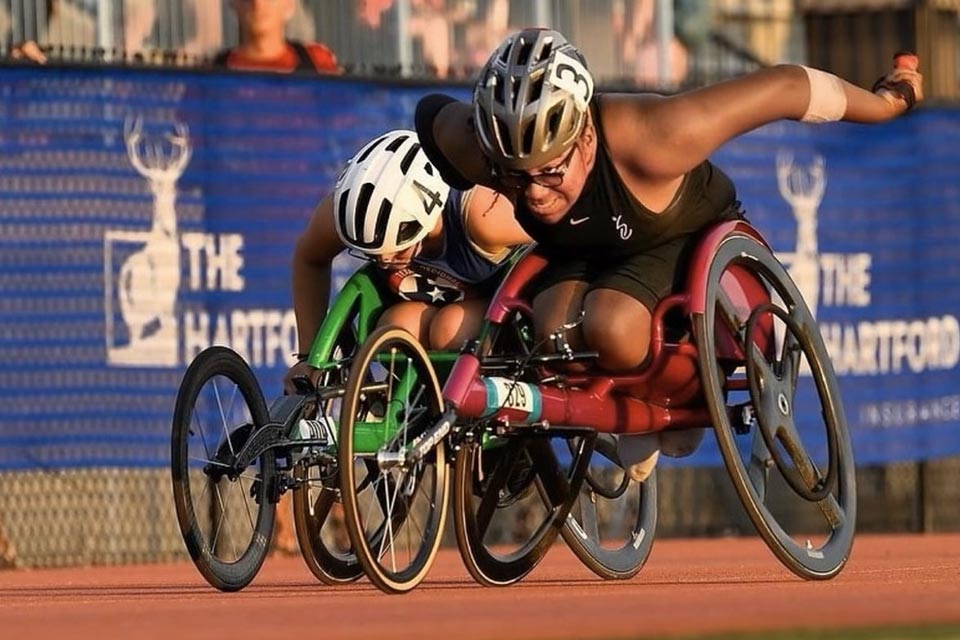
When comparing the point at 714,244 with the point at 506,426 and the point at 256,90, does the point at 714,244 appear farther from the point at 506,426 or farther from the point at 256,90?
the point at 256,90

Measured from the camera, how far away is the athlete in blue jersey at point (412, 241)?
8.37m

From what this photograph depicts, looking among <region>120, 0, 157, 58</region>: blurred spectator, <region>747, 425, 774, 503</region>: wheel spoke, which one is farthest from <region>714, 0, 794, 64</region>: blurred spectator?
<region>747, 425, 774, 503</region>: wheel spoke

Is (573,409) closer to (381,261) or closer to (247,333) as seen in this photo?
(381,261)

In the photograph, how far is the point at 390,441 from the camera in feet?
24.6

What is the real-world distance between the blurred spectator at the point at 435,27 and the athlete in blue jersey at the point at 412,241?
411cm

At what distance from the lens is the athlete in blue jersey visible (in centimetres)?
837

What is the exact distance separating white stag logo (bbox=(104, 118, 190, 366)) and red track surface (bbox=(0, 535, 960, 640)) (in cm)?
118

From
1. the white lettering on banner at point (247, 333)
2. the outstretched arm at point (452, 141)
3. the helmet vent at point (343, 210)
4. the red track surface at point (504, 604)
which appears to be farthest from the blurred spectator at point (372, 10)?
the outstretched arm at point (452, 141)

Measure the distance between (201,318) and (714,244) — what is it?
394 centimetres

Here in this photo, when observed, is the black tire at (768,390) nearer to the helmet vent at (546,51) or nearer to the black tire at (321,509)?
the helmet vent at (546,51)

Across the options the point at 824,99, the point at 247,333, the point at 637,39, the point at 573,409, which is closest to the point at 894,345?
the point at 637,39

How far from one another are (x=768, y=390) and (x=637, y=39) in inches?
242

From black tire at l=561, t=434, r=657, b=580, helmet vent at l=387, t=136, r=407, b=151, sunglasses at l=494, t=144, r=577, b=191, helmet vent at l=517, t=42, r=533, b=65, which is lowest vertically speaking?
black tire at l=561, t=434, r=657, b=580

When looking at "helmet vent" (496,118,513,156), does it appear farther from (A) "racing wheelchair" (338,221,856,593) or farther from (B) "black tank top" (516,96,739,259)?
(A) "racing wheelchair" (338,221,856,593)
